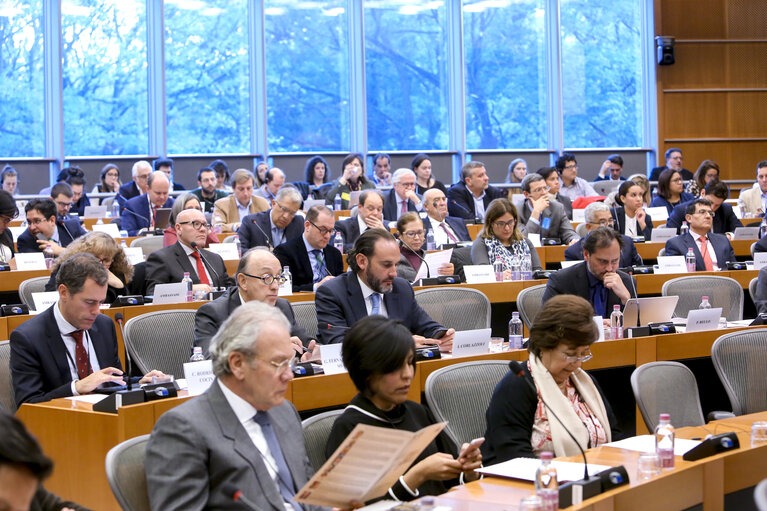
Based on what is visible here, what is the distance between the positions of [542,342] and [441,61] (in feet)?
36.1

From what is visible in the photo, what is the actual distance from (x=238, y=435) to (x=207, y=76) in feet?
36.3

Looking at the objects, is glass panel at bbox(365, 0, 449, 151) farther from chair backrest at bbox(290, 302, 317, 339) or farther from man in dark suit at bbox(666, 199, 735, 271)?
chair backrest at bbox(290, 302, 317, 339)

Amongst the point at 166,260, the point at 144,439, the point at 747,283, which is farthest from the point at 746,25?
the point at 144,439

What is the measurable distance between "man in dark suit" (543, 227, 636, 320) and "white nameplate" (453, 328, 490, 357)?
0.92m

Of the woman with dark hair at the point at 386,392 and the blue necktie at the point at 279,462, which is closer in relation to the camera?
the blue necktie at the point at 279,462

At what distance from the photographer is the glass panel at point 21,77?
40.0 ft

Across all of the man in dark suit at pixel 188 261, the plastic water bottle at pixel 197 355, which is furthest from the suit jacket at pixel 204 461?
the man in dark suit at pixel 188 261

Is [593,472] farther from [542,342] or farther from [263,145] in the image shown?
[263,145]

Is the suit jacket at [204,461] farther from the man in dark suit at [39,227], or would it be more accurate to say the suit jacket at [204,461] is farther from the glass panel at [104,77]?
the glass panel at [104,77]

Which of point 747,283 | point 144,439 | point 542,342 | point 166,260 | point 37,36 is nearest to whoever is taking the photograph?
point 144,439

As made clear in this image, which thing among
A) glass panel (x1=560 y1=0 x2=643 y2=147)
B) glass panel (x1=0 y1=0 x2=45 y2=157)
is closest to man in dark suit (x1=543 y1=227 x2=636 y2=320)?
glass panel (x1=560 y1=0 x2=643 y2=147)

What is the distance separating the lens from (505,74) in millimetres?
13734

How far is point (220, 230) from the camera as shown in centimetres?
898

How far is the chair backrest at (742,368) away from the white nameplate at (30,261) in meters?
4.55
